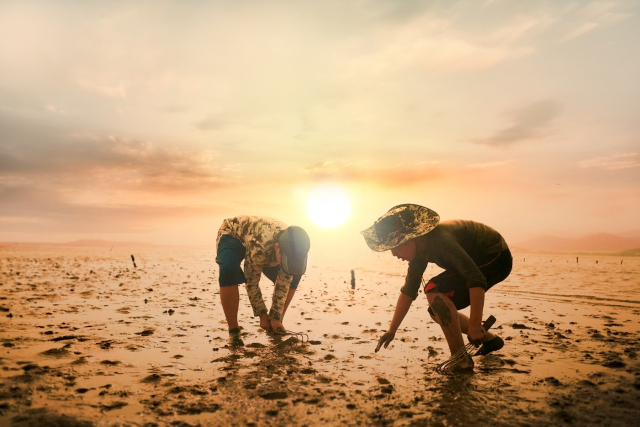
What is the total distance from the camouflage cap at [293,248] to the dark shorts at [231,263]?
42 centimetres

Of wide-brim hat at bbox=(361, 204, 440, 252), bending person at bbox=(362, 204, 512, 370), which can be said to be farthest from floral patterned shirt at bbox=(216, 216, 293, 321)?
wide-brim hat at bbox=(361, 204, 440, 252)

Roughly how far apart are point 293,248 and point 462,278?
2378 millimetres

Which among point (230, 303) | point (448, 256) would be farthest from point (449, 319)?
point (230, 303)

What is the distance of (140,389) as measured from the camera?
12.7 ft

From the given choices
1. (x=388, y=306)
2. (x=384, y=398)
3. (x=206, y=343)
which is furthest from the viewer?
(x=388, y=306)

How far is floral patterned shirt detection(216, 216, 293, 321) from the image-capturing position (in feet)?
19.2

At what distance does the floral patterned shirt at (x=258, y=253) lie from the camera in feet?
19.2

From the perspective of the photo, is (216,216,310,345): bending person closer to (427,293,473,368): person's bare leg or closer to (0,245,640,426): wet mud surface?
(0,245,640,426): wet mud surface

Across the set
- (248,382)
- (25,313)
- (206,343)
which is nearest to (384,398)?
(248,382)

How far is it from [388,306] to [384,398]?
6.81 metres

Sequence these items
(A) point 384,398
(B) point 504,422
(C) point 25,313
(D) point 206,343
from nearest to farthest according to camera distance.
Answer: (B) point 504,422, (A) point 384,398, (D) point 206,343, (C) point 25,313

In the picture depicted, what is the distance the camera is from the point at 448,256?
169 inches

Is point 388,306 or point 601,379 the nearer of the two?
point 601,379

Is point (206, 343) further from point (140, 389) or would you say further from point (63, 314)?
point (63, 314)
